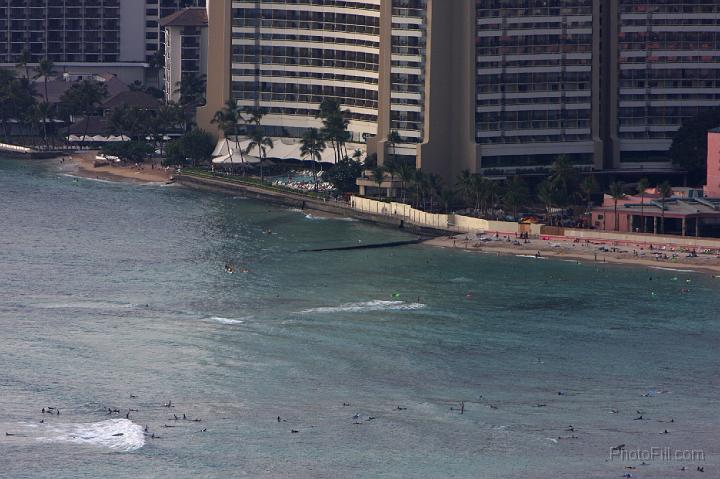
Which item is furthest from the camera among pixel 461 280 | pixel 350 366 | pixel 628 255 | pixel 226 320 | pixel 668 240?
pixel 668 240

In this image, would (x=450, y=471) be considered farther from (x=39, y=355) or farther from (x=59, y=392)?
(x=39, y=355)

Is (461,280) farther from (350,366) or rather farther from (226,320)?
(350,366)

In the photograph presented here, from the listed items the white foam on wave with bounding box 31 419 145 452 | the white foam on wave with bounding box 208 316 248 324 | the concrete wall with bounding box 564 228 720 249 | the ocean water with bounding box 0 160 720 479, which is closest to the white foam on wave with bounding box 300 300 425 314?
the ocean water with bounding box 0 160 720 479

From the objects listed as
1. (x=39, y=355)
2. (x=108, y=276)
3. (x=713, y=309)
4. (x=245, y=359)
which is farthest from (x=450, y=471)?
(x=108, y=276)

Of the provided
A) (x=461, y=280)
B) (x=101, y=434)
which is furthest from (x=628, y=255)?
(x=101, y=434)

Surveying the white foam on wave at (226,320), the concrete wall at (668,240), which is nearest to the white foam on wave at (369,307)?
the white foam on wave at (226,320)
